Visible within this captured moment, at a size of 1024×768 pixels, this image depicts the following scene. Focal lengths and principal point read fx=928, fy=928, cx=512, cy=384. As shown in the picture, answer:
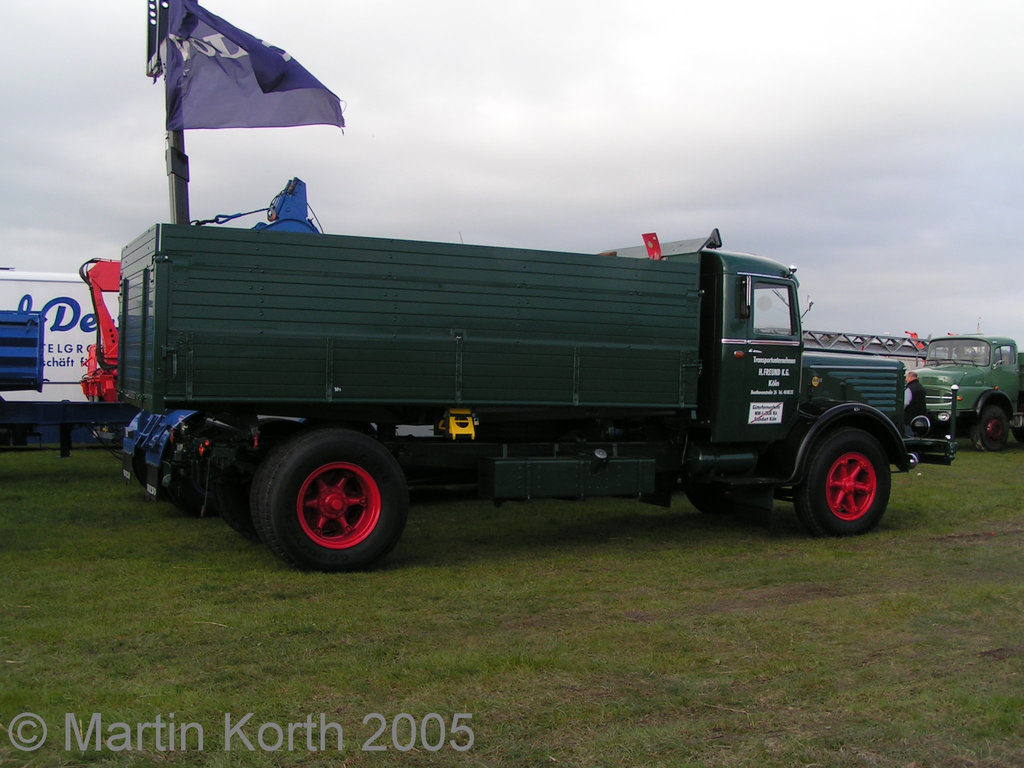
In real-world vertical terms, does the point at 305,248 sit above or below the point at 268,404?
above

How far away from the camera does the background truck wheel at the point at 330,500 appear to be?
6676mm

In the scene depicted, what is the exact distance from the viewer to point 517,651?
495 cm

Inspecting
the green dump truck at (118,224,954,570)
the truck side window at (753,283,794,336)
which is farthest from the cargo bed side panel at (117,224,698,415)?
the truck side window at (753,283,794,336)

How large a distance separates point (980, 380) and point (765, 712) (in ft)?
58.4

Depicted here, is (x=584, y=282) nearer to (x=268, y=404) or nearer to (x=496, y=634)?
(x=268, y=404)

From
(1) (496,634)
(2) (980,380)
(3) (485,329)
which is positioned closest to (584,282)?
(3) (485,329)

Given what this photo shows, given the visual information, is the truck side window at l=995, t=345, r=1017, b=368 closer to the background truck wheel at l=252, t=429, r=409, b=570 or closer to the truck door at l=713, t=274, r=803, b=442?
the truck door at l=713, t=274, r=803, b=442

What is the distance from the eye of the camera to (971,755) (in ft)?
12.0

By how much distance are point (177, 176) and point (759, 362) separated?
615 cm

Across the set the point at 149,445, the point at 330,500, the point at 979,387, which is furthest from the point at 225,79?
the point at 979,387

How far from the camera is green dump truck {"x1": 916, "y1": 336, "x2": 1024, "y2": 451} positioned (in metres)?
19.1

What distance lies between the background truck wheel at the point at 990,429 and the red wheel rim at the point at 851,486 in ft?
39.3

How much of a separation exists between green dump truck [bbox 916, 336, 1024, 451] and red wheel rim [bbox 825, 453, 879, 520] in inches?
425

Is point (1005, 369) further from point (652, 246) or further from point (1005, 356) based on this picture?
point (652, 246)
